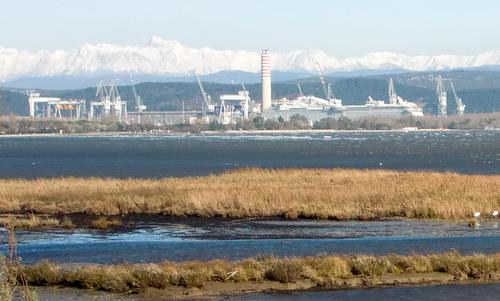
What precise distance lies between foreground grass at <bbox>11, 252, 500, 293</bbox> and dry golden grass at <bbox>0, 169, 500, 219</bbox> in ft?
35.9

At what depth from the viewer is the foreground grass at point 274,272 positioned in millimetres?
17734

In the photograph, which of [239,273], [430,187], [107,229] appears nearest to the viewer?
[239,273]

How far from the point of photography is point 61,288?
707 inches

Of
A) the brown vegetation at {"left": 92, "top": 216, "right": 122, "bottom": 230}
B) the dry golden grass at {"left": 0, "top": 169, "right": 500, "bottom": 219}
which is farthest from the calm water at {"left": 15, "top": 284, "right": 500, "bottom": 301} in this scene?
the dry golden grass at {"left": 0, "top": 169, "right": 500, "bottom": 219}

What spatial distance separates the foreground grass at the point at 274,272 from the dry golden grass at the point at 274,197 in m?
10.9

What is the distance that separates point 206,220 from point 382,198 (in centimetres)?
517

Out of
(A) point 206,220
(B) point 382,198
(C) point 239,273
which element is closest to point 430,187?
(B) point 382,198

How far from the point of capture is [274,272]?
18.2m

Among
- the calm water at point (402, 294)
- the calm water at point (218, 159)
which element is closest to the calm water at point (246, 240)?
the calm water at point (402, 294)

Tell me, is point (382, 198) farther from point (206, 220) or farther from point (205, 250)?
point (205, 250)

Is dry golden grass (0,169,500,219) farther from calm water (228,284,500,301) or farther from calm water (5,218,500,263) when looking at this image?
calm water (228,284,500,301)

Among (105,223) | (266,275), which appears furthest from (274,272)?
(105,223)

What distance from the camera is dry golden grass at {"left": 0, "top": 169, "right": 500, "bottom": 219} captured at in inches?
1208

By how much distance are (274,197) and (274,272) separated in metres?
14.6
